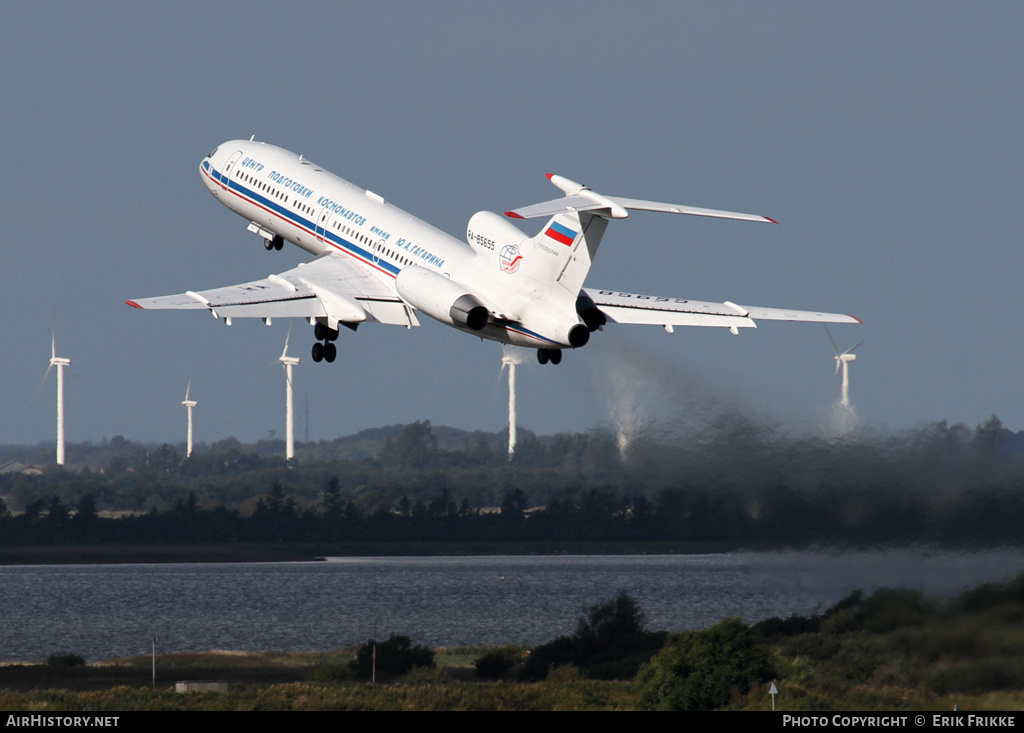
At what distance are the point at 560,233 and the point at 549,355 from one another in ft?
12.1

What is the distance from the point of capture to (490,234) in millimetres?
37406

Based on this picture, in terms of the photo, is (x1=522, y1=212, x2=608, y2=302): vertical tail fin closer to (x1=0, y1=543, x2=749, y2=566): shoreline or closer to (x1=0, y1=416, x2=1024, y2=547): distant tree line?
(x1=0, y1=416, x2=1024, y2=547): distant tree line

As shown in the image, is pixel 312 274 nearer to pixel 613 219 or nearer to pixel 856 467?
pixel 613 219

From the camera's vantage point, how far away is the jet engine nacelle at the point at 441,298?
3569cm

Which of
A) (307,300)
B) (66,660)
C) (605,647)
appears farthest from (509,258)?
(66,660)

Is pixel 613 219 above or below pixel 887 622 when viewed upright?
above

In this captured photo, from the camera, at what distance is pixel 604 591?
113 meters

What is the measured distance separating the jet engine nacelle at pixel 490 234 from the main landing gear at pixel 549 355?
3.01 meters

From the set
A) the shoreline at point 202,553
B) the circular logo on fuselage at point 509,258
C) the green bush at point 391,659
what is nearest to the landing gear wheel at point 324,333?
the circular logo on fuselage at point 509,258

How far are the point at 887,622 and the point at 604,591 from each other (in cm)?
7473

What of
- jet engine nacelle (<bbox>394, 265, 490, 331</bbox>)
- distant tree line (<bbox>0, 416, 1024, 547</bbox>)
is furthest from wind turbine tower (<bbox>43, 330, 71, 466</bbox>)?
jet engine nacelle (<bbox>394, 265, 490, 331</bbox>)

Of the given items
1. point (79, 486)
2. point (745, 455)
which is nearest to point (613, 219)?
point (745, 455)

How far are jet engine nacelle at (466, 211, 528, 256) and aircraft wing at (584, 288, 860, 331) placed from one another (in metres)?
3.09

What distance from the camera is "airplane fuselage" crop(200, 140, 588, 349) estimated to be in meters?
35.8
